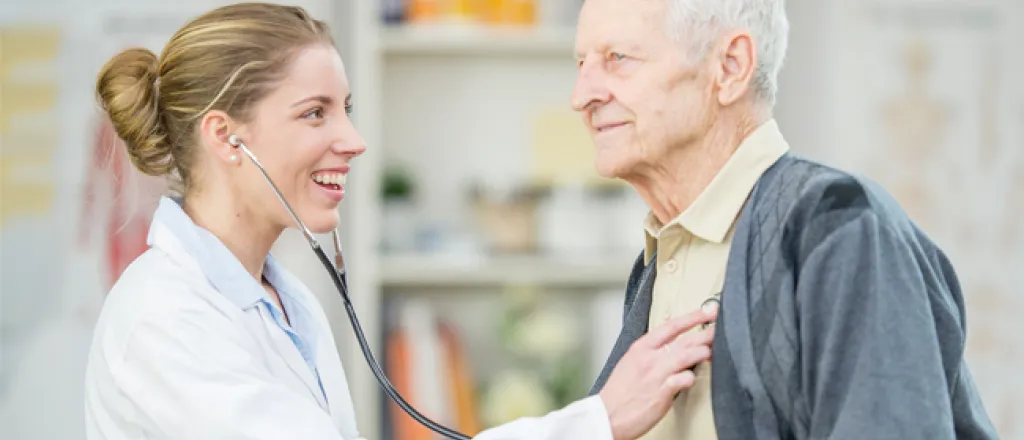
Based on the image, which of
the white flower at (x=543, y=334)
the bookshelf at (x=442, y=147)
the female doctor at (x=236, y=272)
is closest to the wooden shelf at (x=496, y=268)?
the bookshelf at (x=442, y=147)

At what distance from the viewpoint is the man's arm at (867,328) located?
1.05 meters

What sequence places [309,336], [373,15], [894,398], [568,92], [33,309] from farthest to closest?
[568,92]
[373,15]
[33,309]
[309,336]
[894,398]

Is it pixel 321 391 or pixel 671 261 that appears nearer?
pixel 671 261

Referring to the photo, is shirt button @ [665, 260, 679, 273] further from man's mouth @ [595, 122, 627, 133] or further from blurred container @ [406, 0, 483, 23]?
blurred container @ [406, 0, 483, 23]

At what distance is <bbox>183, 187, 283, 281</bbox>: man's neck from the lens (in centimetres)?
149

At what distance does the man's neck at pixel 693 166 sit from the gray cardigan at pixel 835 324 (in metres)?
0.10


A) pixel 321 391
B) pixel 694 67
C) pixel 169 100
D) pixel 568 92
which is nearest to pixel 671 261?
pixel 694 67

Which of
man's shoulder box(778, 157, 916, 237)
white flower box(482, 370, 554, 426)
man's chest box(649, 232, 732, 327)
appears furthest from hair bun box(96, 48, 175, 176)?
white flower box(482, 370, 554, 426)

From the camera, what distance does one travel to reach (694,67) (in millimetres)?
1287

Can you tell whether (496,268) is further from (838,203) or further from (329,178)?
(838,203)

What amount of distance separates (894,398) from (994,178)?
2203 mm

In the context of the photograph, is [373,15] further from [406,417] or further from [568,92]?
[406,417]

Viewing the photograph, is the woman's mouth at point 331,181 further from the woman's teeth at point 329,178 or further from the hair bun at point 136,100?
the hair bun at point 136,100

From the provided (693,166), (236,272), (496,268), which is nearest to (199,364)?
(236,272)
